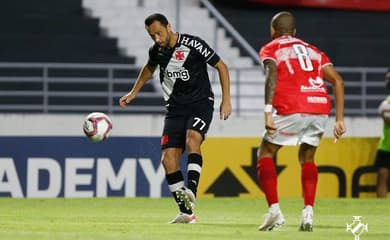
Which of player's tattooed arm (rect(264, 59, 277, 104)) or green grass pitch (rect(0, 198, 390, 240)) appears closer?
green grass pitch (rect(0, 198, 390, 240))

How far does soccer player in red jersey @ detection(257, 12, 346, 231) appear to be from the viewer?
11.8 metres

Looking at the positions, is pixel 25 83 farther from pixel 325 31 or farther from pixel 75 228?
pixel 75 228

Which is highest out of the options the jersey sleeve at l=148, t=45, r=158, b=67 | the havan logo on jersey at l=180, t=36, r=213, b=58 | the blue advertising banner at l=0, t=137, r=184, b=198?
the havan logo on jersey at l=180, t=36, r=213, b=58

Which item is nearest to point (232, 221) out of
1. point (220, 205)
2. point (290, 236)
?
point (290, 236)

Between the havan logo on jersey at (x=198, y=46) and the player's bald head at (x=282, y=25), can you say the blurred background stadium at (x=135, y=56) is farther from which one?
the player's bald head at (x=282, y=25)

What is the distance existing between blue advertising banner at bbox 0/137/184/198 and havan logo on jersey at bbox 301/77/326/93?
7971mm

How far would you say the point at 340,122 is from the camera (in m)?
12.0

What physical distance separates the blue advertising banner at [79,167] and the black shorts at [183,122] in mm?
6439

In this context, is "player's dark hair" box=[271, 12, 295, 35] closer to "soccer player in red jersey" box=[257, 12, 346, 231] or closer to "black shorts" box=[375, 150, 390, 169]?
"soccer player in red jersey" box=[257, 12, 346, 231]

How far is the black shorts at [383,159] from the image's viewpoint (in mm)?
20000

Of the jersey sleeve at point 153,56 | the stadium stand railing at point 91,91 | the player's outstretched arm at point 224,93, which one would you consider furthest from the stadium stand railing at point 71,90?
the player's outstretched arm at point 224,93

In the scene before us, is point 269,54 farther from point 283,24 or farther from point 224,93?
point 224,93

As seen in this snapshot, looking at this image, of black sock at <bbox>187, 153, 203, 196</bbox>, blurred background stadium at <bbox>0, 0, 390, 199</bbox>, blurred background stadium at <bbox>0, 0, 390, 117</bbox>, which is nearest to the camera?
black sock at <bbox>187, 153, 203, 196</bbox>

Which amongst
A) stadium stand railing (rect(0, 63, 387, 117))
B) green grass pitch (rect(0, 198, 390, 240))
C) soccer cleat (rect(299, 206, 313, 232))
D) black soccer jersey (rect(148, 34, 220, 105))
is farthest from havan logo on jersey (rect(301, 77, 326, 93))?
stadium stand railing (rect(0, 63, 387, 117))
